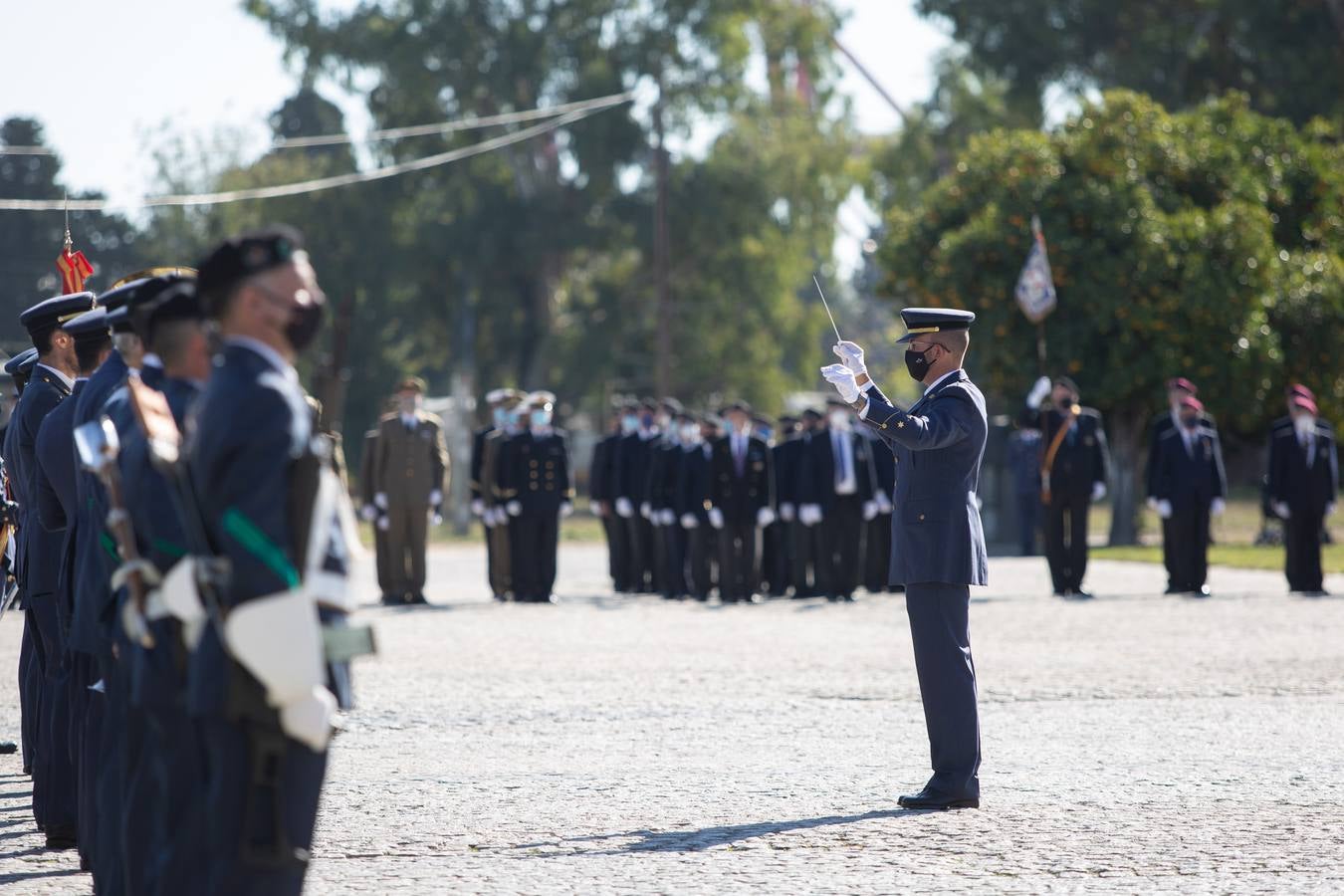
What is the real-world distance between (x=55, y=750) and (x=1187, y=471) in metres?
14.4

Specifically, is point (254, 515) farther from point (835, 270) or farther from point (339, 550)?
point (835, 270)

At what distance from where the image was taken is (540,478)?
20328 mm

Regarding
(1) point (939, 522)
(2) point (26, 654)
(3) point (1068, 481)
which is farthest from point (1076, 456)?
(2) point (26, 654)

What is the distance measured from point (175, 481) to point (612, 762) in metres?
4.59

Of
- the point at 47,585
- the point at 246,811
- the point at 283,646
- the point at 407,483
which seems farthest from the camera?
the point at 407,483

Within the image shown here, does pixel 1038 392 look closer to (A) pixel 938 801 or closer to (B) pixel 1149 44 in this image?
(A) pixel 938 801

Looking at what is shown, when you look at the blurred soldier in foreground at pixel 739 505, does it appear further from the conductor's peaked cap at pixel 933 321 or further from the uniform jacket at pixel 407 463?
the conductor's peaked cap at pixel 933 321

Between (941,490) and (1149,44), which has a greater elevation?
(1149,44)

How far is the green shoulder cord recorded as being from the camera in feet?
13.7

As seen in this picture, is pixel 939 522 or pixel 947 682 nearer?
pixel 947 682

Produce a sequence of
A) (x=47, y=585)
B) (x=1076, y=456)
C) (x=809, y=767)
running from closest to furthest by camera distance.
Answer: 1. (x=47, y=585)
2. (x=809, y=767)
3. (x=1076, y=456)

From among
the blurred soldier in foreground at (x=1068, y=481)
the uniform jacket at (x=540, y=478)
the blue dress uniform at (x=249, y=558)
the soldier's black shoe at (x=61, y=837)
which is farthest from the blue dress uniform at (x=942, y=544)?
the uniform jacket at (x=540, y=478)

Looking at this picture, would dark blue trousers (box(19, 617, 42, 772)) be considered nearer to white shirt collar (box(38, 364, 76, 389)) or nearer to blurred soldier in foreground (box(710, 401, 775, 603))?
white shirt collar (box(38, 364, 76, 389))

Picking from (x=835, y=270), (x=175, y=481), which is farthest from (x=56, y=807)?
(x=835, y=270)
